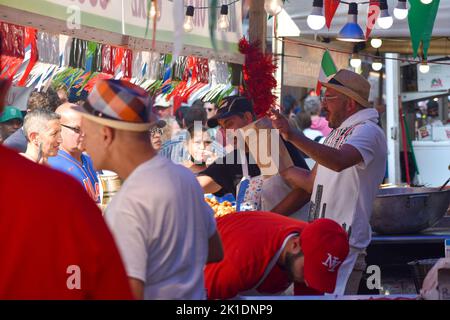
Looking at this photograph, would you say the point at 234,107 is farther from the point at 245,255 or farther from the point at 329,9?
the point at 329,9

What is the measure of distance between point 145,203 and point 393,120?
36.3ft

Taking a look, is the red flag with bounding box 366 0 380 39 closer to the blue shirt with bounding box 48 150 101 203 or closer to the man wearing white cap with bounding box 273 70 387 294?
the man wearing white cap with bounding box 273 70 387 294

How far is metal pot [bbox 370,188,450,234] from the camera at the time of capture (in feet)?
21.9

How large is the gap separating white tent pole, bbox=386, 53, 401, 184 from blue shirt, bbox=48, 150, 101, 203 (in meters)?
7.89

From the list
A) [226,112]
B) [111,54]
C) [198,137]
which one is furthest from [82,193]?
[198,137]

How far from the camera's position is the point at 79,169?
6.07 meters

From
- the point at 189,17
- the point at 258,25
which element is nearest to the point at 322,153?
the point at 258,25

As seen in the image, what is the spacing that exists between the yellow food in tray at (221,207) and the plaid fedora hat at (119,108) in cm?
288

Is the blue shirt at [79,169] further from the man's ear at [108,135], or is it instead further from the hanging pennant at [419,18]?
the man's ear at [108,135]

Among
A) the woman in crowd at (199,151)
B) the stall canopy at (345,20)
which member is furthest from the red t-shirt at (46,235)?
the stall canopy at (345,20)

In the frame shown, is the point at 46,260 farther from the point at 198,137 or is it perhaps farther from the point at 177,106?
the point at 177,106

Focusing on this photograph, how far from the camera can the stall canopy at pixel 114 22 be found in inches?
200
